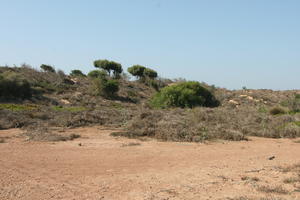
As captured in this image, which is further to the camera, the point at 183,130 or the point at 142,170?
the point at 183,130

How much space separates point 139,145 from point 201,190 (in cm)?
558

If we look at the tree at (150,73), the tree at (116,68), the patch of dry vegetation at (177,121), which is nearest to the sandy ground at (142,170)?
the patch of dry vegetation at (177,121)

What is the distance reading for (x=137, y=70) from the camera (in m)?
54.2

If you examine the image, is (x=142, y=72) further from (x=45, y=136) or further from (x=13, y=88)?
(x=45, y=136)

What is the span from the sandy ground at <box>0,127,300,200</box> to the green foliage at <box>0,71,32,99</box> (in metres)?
18.6

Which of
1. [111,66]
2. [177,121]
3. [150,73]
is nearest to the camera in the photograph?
[177,121]

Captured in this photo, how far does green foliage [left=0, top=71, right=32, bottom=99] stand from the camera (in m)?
29.2

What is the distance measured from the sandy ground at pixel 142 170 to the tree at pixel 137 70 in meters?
42.3

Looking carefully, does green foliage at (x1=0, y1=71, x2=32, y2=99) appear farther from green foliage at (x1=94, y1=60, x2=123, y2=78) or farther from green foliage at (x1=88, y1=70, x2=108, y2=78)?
green foliage at (x1=94, y1=60, x2=123, y2=78)

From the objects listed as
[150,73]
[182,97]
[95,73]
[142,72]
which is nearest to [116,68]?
[95,73]

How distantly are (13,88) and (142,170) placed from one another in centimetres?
2549

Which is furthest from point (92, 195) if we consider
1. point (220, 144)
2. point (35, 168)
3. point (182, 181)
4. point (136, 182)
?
point (220, 144)

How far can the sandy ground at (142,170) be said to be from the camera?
6.00 m

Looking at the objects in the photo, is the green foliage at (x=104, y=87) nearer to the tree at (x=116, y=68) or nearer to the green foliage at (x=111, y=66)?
the green foliage at (x=111, y=66)
